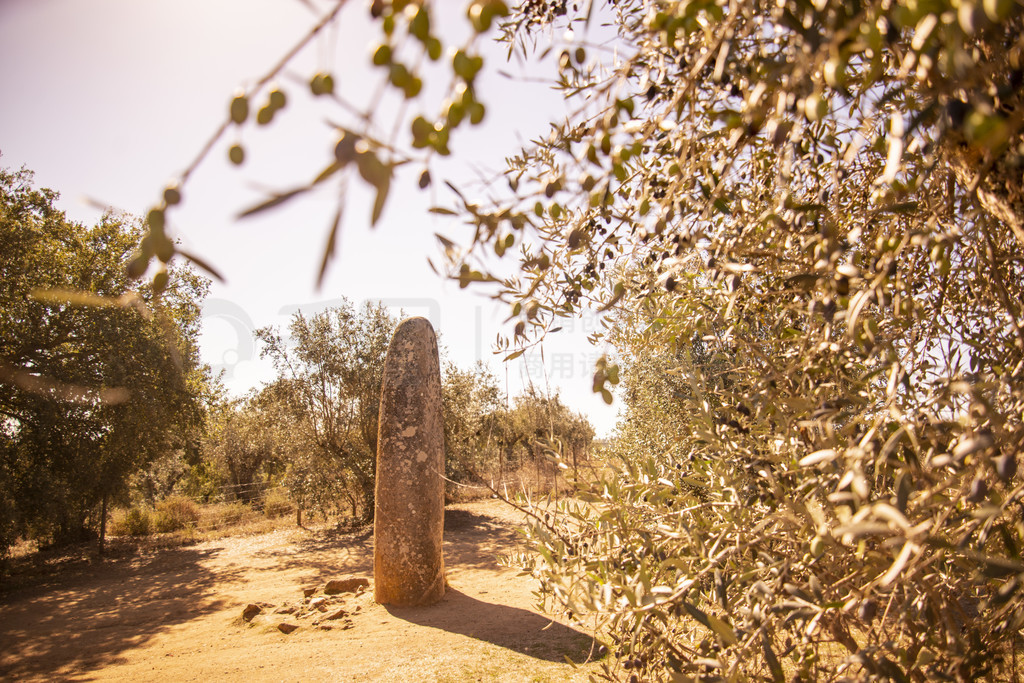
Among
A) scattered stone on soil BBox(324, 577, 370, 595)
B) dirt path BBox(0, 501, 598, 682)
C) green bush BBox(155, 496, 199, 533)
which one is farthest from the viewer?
green bush BBox(155, 496, 199, 533)

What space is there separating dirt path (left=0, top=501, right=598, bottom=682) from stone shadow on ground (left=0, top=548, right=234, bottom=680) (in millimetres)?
27

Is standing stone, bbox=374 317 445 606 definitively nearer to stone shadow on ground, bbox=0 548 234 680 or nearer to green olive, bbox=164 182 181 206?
stone shadow on ground, bbox=0 548 234 680

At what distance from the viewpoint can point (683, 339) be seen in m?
2.29

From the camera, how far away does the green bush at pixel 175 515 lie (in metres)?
16.4

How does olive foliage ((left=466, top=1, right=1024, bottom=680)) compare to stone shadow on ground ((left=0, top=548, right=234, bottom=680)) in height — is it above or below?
above

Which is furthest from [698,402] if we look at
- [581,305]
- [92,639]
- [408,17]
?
[92,639]

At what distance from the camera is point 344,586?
8133 millimetres

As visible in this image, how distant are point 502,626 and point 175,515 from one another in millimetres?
15583

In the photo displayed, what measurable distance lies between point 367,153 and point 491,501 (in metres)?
19.3

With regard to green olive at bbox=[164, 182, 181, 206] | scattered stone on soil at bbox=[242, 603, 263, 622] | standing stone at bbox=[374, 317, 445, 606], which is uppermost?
green olive at bbox=[164, 182, 181, 206]

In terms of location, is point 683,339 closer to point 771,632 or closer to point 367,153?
point 771,632

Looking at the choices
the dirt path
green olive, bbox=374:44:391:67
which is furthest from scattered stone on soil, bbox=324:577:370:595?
green olive, bbox=374:44:391:67

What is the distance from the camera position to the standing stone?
287 inches

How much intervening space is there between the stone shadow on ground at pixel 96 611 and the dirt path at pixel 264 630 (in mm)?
27
